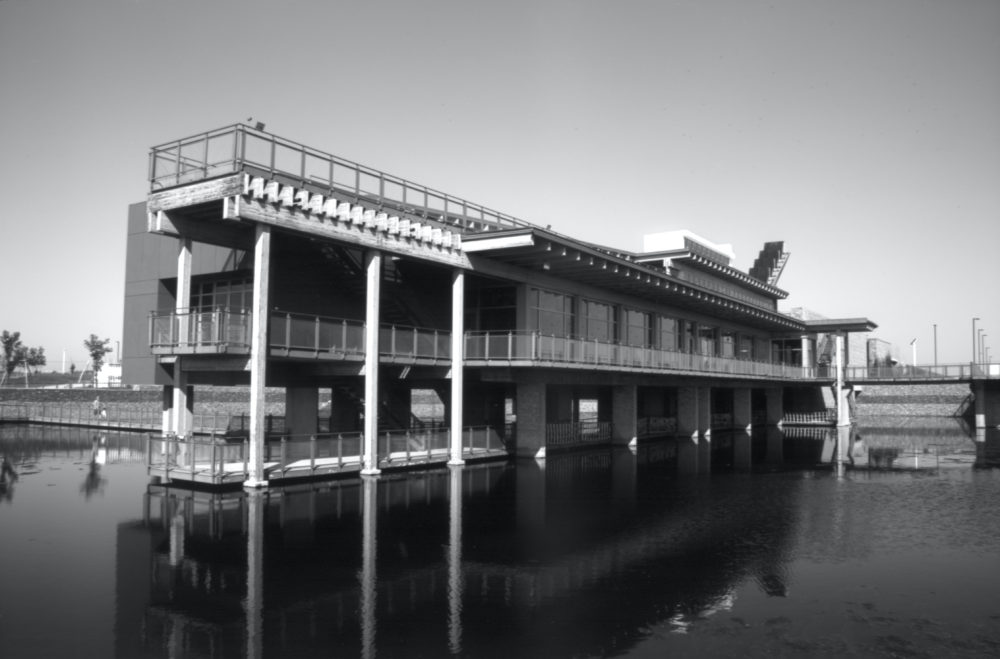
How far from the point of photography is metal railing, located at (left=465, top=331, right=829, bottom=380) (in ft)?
87.6

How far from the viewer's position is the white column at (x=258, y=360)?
19.4 m

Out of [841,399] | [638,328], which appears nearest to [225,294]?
[638,328]

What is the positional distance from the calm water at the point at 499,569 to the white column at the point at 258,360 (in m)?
0.82

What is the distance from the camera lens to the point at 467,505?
59.6 feet

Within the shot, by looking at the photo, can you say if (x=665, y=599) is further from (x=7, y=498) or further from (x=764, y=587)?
(x=7, y=498)

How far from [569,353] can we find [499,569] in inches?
669

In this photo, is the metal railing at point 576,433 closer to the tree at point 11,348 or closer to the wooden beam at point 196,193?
the wooden beam at point 196,193

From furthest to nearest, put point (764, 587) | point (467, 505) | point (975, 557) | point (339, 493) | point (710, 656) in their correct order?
point (339, 493) → point (467, 505) → point (975, 557) → point (764, 587) → point (710, 656)

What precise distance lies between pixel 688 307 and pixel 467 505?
2708 cm

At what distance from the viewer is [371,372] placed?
2278 centimetres

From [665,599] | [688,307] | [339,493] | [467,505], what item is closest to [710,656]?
[665,599]

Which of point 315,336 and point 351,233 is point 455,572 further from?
point 351,233

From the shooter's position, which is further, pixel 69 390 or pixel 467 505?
pixel 69 390

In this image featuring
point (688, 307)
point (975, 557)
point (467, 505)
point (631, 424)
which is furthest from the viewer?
point (688, 307)
